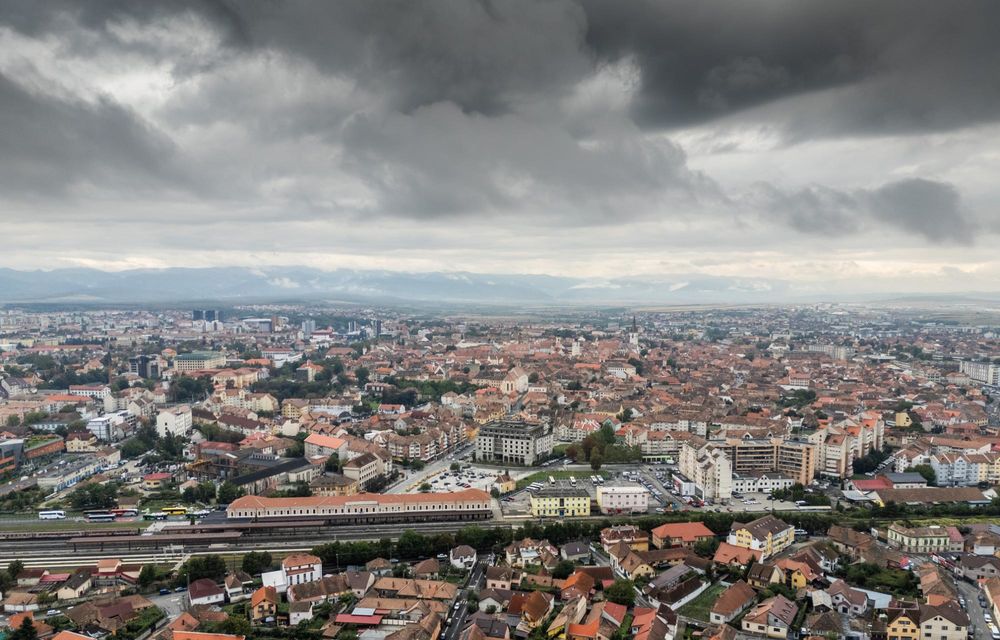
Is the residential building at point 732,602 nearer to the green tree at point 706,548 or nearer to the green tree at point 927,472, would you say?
the green tree at point 706,548

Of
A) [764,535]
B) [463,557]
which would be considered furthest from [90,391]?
[764,535]

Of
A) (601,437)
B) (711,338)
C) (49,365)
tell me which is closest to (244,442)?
(601,437)

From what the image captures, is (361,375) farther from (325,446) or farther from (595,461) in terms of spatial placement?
(595,461)

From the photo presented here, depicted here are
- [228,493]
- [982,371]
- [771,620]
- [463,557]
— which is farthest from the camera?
[982,371]

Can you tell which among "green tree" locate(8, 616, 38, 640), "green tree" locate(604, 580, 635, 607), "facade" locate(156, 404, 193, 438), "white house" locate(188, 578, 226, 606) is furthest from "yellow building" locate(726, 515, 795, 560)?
"facade" locate(156, 404, 193, 438)

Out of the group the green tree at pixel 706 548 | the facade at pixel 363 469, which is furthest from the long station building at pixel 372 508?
the green tree at pixel 706 548

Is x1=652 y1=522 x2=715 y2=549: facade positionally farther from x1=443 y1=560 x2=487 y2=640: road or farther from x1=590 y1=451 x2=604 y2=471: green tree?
x1=590 y1=451 x2=604 y2=471: green tree
